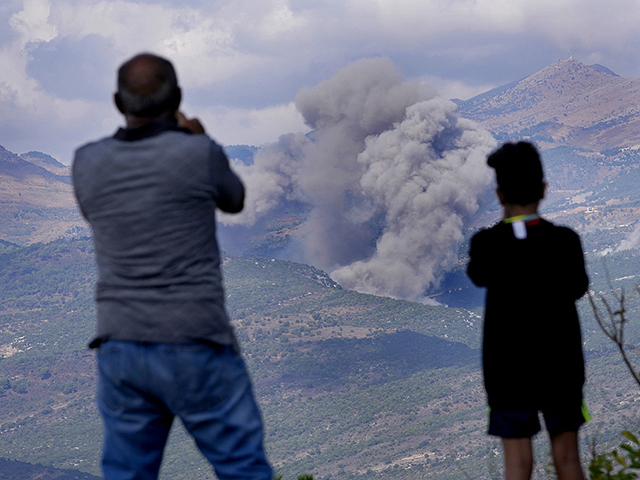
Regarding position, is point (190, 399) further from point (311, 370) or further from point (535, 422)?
point (311, 370)

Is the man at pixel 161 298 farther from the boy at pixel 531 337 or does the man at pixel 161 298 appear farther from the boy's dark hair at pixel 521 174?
the boy's dark hair at pixel 521 174

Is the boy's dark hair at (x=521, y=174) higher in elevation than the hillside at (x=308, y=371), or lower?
higher

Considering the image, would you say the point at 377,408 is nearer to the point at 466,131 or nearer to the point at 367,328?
the point at 367,328

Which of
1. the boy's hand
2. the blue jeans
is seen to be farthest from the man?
the boy's hand

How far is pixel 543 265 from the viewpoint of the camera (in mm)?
2742

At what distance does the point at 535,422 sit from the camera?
2709mm

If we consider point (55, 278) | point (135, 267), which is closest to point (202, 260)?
point (135, 267)

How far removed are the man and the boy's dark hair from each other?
44.0 inches

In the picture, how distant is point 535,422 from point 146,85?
6.35ft

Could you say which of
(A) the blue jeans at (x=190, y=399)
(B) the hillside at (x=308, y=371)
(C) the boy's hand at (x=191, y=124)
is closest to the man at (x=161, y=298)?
(A) the blue jeans at (x=190, y=399)

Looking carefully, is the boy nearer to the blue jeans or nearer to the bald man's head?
the blue jeans

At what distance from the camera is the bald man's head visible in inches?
96.6

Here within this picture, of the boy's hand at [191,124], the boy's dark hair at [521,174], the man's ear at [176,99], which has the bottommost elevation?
the boy's dark hair at [521,174]

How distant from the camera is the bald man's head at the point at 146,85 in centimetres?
245
